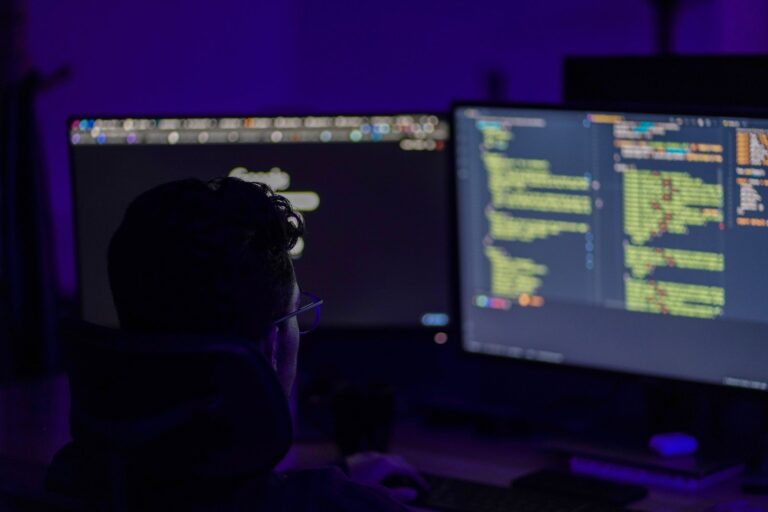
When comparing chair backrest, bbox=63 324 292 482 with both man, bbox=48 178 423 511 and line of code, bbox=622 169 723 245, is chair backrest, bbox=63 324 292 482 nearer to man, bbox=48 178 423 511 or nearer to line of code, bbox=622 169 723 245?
man, bbox=48 178 423 511

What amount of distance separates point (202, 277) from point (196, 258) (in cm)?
2

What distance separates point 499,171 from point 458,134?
0.09 meters

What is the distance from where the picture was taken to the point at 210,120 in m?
2.18

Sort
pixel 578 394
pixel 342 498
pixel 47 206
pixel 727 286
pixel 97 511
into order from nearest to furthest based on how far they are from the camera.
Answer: pixel 97 511, pixel 342 498, pixel 727 286, pixel 578 394, pixel 47 206

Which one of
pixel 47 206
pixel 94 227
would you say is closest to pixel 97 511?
pixel 94 227

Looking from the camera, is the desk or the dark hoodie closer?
the dark hoodie

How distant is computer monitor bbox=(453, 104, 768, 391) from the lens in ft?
5.91

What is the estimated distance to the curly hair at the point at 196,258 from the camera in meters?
1.16

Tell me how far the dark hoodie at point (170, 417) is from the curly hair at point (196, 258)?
0.07 meters

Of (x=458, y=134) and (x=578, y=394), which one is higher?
(x=458, y=134)

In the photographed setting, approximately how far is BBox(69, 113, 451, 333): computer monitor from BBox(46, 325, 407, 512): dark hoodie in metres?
1.05

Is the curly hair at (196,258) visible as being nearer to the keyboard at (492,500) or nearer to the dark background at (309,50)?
the keyboard at (492,500)

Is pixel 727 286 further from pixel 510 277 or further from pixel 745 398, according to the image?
pixel 510 277

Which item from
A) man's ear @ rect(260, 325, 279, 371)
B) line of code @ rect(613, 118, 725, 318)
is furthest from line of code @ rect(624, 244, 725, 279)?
man's ear @ rect(260, 325, 279, 371)
